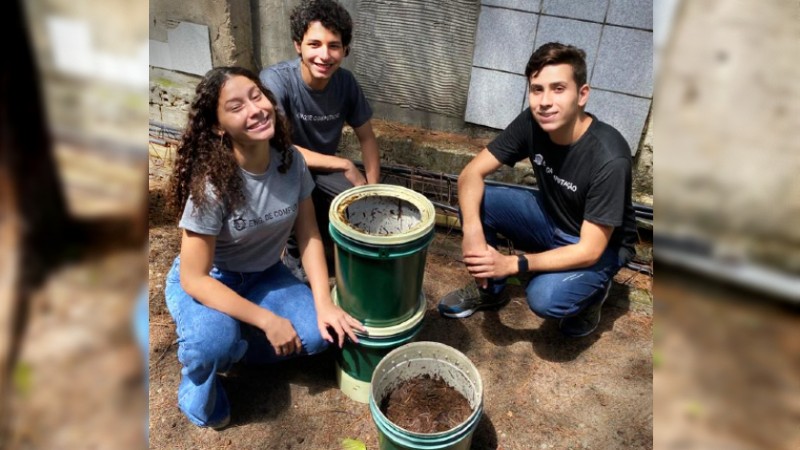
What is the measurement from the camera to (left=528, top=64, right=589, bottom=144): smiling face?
8.40 feet

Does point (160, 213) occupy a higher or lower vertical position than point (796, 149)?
lower

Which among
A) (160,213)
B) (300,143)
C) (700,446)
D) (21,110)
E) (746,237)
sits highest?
(21,110)

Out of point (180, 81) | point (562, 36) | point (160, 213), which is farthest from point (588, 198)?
point (180, 81)

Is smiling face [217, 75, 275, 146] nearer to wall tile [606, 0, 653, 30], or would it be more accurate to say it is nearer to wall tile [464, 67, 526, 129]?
wall tile [464, 67, 526, 129]

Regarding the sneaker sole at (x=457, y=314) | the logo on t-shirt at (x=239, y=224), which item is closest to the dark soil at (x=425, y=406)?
the sneaker sole at (x=457, y=314)

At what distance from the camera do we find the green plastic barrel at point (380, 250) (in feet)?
7.57

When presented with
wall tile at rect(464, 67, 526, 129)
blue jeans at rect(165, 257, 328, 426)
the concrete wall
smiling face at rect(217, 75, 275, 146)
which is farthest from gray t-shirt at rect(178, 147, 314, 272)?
wall tile at rect(464, 67, 526, 129)

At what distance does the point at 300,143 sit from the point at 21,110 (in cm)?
302

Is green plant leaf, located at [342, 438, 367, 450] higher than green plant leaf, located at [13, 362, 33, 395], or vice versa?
green plant leaf, located at [13, 362, 33, 395]

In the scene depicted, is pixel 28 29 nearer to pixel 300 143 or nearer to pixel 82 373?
pixel 82 373

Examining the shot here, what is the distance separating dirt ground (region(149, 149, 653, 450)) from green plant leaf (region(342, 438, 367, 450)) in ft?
0.09

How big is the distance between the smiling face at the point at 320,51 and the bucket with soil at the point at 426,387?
164 cm

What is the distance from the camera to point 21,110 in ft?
1.29

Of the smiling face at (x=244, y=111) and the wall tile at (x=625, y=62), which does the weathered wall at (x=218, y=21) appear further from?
the wall tile at (x=625, y=62)
